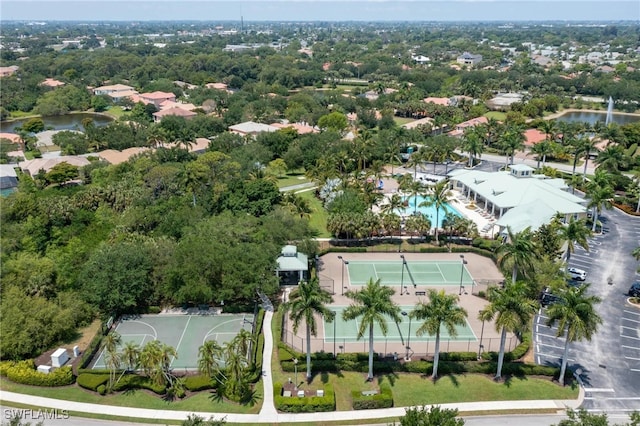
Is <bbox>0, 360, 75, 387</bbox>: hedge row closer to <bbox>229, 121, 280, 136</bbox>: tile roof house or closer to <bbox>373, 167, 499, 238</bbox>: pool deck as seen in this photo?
<bbox>373, 167, 499, 238</bbox>: pool deck

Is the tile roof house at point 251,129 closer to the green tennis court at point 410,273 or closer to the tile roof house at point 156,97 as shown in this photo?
the tile roof house at point 156,97

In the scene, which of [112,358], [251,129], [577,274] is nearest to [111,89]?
[251,129]

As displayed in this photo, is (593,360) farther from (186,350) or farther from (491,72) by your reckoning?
Result: (491,72)

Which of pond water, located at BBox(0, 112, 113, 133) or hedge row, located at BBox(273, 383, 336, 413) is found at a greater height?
pond water, located at BBox(0, 112, 113, 133)

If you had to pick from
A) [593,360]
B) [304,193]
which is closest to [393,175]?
[304,193]

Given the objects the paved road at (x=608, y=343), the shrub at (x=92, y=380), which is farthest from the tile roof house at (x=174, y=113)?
the paved road at (x=608, y=343)

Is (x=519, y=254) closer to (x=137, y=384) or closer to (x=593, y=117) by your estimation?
(x=137, y=384)

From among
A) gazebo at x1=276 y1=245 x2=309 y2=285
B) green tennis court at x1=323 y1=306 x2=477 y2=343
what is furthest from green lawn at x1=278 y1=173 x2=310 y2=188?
green tennis court at x1=323 y1=306 x2=477 y2=343
